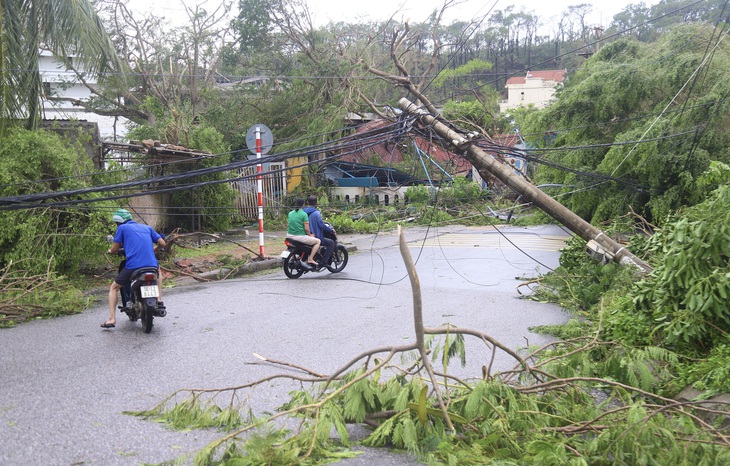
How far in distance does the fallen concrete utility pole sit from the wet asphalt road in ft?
3.77

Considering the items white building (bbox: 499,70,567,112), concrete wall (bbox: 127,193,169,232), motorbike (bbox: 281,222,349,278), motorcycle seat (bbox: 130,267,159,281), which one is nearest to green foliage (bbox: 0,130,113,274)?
motorcycle seat (bbox: 130,267,159,281)

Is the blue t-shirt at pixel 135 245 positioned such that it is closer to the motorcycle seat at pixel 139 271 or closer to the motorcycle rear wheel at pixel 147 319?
the motorcycle seat at pixel 139 271

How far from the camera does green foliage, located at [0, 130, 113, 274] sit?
10.6 m

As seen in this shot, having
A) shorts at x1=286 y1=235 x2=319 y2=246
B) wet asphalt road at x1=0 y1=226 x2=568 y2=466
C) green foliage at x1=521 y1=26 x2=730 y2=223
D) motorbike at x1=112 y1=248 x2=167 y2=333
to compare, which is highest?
green foliage at x1=521 y1=26 x2=730 y2=223

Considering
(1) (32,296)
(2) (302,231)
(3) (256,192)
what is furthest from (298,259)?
(3) (256,192)

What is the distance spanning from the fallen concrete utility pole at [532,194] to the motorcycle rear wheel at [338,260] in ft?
16.1

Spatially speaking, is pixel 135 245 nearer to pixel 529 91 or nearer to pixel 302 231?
pixel 302 231

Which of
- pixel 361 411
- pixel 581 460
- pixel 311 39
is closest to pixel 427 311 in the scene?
pixel 361 411

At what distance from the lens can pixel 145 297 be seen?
7980 mm

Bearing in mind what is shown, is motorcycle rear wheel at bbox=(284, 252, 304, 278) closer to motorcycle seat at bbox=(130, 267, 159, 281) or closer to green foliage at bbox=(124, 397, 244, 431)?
motorcycle seat at bbox=(130, 267, 159, 281)

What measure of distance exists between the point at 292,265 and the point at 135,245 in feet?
15.8

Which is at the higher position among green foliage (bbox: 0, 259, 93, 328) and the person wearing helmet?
the person wearing helmet

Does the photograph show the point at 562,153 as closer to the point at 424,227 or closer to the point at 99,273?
the point at 424,227

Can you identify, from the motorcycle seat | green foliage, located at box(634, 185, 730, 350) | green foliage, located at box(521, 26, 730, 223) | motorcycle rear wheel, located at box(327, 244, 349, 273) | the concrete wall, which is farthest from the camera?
the concrete wall
